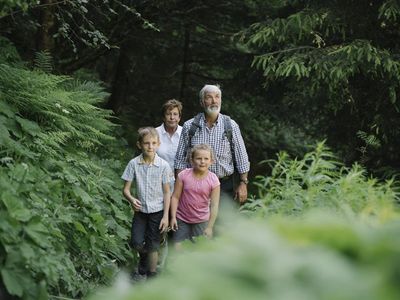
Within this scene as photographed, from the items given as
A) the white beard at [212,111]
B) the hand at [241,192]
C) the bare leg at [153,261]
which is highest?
the white beard at [212,111]

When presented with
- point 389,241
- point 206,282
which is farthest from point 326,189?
point 206,282

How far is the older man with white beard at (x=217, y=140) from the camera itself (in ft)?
24.2

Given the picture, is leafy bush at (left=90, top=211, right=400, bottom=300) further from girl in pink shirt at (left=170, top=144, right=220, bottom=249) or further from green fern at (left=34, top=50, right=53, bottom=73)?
green fern at (left=34, top=50, right=53, bottom=73)

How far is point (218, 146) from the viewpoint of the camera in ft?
24.4

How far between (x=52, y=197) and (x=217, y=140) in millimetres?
2179

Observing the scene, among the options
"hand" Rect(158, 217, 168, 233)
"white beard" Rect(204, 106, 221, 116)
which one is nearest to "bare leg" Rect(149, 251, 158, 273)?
"hand" Rect(158, 217, 168, 233)

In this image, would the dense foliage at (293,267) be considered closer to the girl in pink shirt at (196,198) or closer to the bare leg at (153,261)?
the girl in pink shirt at (196,198)

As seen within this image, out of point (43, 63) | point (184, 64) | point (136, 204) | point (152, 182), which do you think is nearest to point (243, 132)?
point (184, 64)

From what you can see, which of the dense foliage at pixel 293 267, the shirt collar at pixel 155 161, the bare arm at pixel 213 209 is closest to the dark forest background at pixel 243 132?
the dense foliage at pixel 293 267

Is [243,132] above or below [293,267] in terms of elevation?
below

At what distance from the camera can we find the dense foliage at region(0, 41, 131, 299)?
4.70 m

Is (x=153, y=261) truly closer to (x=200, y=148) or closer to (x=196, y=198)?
(x=196, y=198)

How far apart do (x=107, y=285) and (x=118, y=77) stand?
9582 mm

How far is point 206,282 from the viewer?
6.28 feet
